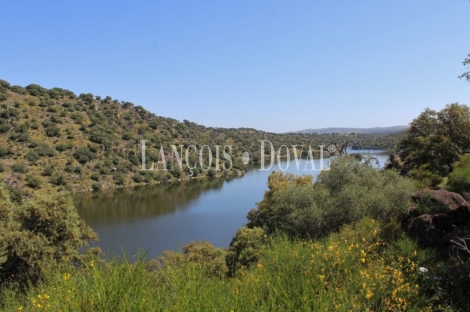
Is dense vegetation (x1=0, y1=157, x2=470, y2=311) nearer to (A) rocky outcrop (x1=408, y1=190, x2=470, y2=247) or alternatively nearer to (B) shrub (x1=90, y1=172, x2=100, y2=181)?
(A) rocky outcrop (x1=408, y1=190, x2=470, y2=247)

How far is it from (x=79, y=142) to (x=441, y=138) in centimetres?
5783

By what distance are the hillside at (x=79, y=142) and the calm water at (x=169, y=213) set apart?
17.7 ft

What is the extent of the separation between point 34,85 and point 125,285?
83322 mm

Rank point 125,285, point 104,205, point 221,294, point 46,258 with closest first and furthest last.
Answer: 1. point 125,285
2. point 221,294
3. point 46,258
4. point 104,205

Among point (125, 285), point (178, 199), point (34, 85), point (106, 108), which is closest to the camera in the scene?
point (125, 285)

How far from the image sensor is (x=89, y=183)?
53.2m

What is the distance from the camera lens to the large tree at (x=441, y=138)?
757 inches

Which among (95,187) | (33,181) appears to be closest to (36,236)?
(33,181)

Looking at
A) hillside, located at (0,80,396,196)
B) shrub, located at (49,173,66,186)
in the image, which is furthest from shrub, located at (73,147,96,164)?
shrub, located at (49,173,66,186)

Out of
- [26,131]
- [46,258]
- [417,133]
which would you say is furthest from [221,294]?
[26,131]

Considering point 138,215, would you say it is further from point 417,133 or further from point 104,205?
point 417,133

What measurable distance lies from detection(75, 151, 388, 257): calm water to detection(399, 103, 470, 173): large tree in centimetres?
1707

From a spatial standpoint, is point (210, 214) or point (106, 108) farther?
point (106, 108)

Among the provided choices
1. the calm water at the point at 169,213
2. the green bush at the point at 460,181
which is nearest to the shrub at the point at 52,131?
the calm water at the point at 169,213
